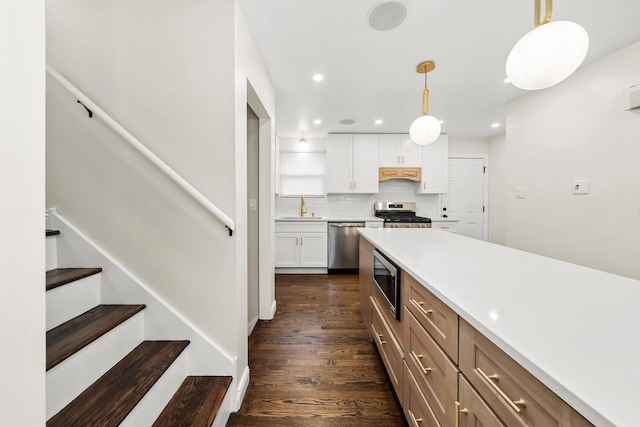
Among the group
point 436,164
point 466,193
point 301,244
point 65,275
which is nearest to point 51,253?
point 65,275

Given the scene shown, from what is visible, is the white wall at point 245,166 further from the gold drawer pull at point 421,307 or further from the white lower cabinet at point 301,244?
the white lower cabinet at point 301,244

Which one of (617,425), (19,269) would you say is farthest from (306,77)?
(617,425)

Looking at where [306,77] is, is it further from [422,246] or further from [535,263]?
[535,263]

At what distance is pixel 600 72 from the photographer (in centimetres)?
226

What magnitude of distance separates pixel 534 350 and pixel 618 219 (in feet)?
8.61

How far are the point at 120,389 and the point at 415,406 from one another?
1291 millimetres

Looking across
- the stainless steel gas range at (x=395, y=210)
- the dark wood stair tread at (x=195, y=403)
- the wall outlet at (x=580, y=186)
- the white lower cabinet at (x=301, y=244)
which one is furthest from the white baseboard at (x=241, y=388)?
the stainless steel gas range at (x=395, y=210)

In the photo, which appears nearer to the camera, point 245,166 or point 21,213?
point 21,213

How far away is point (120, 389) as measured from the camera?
3.66 ft

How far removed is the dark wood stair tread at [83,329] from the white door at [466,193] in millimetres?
5096

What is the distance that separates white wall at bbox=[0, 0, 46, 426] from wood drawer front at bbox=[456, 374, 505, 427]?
1033mm

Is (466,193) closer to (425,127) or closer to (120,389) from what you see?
(425,127)

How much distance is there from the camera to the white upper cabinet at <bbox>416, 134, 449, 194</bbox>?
4.64m

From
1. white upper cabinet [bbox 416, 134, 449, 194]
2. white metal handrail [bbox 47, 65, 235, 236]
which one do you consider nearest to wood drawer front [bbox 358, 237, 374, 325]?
white metal handrail [bbox 47, 65, 235, 236]
